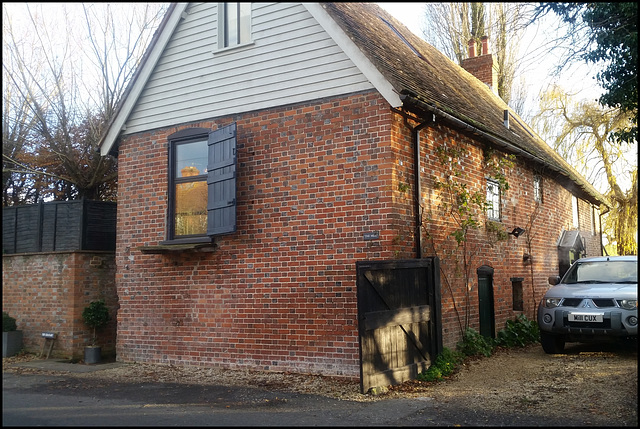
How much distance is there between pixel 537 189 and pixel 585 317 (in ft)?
19.0

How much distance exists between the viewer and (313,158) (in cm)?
944

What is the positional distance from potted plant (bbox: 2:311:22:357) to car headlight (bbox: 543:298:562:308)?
10383 mm

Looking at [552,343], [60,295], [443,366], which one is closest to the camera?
[443,366]

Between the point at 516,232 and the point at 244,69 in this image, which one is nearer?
the point at 244,69

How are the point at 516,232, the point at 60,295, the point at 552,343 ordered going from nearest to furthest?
the point at 552,343, the point at 60,295, the point at 516,232

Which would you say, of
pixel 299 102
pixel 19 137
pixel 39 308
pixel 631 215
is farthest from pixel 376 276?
pixel 631 215

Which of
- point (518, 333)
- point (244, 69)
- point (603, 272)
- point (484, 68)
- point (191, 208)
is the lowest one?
point (518, 333)

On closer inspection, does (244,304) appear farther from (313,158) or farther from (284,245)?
(313,158)

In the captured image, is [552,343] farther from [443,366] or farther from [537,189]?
[537,189]

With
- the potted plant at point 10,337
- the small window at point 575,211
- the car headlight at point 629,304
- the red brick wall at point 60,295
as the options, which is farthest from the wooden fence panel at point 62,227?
the small window at point 575,211

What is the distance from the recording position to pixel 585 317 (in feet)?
32.2

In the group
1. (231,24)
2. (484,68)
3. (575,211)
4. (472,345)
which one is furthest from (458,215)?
(484,68)

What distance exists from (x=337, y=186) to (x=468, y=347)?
3855 millimetres

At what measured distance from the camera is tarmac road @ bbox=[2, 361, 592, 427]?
6.16 m
